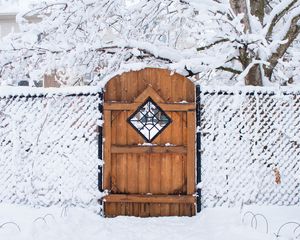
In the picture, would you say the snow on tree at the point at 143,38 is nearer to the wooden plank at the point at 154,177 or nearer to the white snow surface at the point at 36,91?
the white snow surface at the point at 36,91

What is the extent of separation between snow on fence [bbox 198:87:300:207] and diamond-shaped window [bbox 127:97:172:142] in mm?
639

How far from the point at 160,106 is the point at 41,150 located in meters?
2.01

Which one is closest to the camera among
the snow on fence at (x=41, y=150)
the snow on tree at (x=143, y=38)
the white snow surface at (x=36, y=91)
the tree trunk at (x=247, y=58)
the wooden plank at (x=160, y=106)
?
the wooden plank at (x=160, y=106)

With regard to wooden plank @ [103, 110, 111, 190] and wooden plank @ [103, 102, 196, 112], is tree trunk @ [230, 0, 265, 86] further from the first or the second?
wooden plank @ [103, 110, 111, 190]

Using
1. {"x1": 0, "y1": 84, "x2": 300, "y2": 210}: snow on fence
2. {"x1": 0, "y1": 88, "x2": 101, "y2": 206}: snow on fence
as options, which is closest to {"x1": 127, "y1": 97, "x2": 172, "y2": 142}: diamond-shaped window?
{"x1": 0, "y1": 84, "x2": 300, "y2": 210}: snow on fence

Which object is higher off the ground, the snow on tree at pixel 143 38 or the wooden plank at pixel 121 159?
the snow on tree at pixel 143 38

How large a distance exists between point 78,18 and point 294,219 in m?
5.54

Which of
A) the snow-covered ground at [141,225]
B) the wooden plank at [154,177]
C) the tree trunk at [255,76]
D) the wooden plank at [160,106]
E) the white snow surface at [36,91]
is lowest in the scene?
the snow-covered ground at [141,225]

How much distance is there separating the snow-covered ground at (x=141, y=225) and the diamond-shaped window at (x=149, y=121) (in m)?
1.27

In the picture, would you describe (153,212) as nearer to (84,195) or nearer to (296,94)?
(84,195)

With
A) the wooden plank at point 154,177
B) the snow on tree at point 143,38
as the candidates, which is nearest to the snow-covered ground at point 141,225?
the wooden plank at point 154,177

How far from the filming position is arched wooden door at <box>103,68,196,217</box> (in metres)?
6.00

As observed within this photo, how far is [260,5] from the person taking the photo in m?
8.45

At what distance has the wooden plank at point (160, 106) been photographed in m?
5.98
